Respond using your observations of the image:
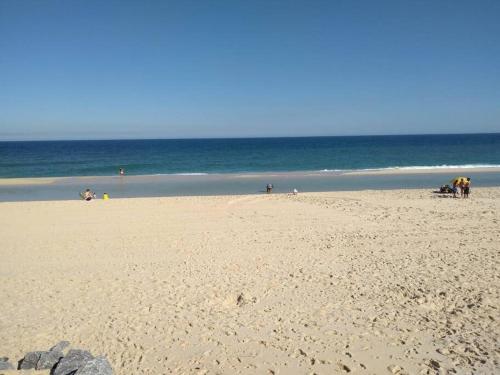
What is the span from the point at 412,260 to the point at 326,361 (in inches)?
192

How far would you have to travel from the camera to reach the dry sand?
5.18m

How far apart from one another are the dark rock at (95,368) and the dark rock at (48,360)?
0.69 meters

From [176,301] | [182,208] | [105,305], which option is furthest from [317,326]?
[182,208]

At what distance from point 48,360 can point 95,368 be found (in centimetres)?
97

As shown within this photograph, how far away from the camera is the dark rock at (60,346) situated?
5.10 metres

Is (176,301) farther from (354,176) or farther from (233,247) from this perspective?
(354,176)

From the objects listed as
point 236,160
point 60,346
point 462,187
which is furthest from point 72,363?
point 236,160

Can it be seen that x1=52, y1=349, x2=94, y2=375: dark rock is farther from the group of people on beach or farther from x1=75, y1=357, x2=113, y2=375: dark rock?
the group of people on beach

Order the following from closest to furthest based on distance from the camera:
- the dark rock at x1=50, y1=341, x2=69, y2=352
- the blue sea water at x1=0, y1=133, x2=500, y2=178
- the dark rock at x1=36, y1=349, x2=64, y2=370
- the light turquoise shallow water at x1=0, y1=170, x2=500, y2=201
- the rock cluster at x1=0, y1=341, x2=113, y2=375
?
the rock cluster at x1=0, y1=341, x2=113, y2=375
the dark rock at x1=36, y1=349, x2=64, y2=370
the dark rock at x1=50, y1=341, x2=69, y2=352
the light turquoise shallow water at x1=0, y1=170, x2=500, y2=201
the blue sea water at x1=0, y1=133, x2=500, y2=178

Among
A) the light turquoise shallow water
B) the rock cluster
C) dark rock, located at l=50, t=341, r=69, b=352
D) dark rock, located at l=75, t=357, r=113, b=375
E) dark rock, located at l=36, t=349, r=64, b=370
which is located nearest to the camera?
dark rock, located at l=75, t=357, r=113, b=375

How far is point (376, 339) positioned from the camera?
18.0 ft

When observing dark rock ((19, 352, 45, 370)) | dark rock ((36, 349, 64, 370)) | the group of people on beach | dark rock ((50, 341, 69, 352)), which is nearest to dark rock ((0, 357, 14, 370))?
dark rock ((19, 352, 45, 370))

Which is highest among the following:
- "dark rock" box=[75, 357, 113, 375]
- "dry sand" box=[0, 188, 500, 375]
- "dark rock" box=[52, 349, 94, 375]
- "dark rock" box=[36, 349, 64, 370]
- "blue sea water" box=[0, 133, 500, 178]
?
"blue sea water" box=[0, 133, 500, 178]

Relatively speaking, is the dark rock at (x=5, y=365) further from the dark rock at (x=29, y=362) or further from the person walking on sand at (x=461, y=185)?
the person walking on sand at (x=461, y=185)
